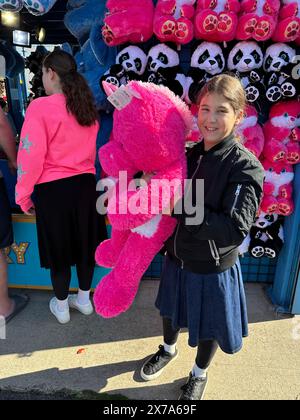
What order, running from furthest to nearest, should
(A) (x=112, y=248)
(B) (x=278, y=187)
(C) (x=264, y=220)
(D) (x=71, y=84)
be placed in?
(C) (x=264, y=220) → (B) (x=278, y=187) → (D) (x=71, y=84) → (A) (x=112, y=248)

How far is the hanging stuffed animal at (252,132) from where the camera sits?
228 cm

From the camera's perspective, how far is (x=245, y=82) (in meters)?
2.30

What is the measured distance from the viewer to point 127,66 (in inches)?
92.9

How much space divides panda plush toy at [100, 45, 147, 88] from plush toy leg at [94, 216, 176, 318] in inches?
48.9

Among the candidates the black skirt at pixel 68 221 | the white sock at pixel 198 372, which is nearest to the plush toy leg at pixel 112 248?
the black skirt at pixel 68 221

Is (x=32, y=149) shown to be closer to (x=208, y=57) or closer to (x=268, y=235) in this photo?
(x=208, y=57)

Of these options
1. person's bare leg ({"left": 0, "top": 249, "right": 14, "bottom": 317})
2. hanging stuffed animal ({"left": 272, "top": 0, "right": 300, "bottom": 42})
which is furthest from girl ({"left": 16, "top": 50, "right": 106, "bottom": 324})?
hanging stuffed animal ({"left": 272, "top": 0, "right": 300, "bottom": 42})

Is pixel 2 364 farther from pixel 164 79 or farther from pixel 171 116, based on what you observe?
pixel 164 79

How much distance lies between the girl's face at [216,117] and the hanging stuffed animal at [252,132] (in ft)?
2.89

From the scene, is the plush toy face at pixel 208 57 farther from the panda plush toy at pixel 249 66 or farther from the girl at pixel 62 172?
the girl at pixel 62 172

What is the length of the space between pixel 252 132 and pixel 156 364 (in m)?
1.59

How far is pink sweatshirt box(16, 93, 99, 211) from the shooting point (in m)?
1.99

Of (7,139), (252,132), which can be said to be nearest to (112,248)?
(7,139)
